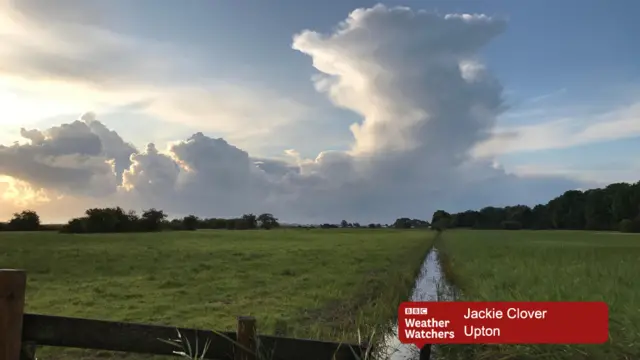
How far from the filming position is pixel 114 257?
33.5m

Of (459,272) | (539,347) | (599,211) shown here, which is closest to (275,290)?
(459,272)

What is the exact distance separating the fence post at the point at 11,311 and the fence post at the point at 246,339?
7.04 feet

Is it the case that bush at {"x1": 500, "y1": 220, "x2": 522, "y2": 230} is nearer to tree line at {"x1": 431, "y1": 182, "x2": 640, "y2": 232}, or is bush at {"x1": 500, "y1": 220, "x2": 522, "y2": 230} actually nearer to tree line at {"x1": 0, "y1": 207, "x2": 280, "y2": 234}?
A: tree line at {"x1": 431, "y1": 182, "x2": 640, "y2": 232}

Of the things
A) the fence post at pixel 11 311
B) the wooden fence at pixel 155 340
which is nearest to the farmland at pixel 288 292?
the wooden fence at pixel 155 340

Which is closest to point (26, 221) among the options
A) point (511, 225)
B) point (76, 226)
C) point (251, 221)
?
point (76, 226)

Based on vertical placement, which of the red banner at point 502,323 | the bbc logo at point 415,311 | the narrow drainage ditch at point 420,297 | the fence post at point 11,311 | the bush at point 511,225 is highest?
the bush at point 511,225

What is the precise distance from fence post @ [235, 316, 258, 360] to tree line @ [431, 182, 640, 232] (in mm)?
130486

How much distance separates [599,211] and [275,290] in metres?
147

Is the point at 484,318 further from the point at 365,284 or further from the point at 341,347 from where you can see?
the point at 365,284

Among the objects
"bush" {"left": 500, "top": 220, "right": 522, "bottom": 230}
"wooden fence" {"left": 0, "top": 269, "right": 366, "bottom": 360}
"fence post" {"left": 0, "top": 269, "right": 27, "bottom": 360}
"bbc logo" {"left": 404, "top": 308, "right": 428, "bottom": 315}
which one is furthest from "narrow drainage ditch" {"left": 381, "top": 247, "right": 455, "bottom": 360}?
"bush" {"left": 500, "top": 220, "right": 522, "bottom": 230}

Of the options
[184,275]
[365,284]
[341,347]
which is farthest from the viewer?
[184,275]

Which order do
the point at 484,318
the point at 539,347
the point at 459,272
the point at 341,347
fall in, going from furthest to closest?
the point at 459,272, the point at 539,347, the point at 484,318, the point at 341,347

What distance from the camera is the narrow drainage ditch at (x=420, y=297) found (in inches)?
439

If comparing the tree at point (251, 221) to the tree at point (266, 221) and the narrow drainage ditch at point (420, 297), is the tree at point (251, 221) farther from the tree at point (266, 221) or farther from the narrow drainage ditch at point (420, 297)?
the narrow drainage ditch at point (420, 297)
